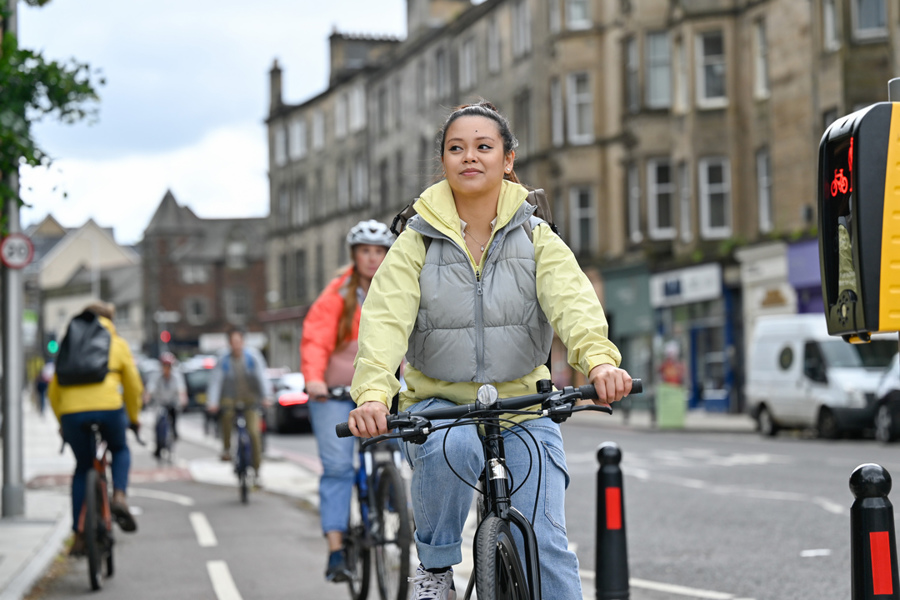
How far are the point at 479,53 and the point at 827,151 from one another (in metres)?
45.4

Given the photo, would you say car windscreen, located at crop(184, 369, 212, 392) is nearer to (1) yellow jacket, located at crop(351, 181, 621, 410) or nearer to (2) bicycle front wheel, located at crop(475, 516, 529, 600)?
(1) yellow jacket, located at crop(351, 181, 621, 410)

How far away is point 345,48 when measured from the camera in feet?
216

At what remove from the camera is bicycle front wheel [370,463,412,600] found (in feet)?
22.4

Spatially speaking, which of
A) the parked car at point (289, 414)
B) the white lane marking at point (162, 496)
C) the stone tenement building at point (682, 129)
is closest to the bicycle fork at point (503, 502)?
the white lane marking at point (162, 496)

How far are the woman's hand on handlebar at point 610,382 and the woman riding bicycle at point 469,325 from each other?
0.25 metres

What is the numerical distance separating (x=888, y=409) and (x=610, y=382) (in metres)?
18.0

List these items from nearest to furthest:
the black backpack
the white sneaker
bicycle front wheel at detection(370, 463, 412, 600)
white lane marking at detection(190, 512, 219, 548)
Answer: the white sneaker, bicycle front wheel at detection(370, 463, 412, 600), the black backpack, white lane marking at detection(190, 512, 219, 548)

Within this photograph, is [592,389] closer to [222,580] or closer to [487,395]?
[487,395]

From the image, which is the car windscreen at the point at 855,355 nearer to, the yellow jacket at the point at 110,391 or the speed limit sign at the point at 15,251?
the speed limit sign at the point at 15,251

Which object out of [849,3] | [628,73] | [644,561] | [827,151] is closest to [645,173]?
[628,73]

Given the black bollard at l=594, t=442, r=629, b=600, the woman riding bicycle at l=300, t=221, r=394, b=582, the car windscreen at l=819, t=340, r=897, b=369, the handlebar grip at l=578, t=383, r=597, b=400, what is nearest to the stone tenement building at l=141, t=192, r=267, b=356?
the car windscreen at l=819, t=340, r=897, b=369

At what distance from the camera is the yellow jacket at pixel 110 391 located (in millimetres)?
8734

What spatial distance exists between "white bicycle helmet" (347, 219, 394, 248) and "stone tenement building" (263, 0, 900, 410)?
23253 mm

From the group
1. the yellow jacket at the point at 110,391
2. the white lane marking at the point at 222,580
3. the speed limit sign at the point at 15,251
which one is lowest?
the white lane marking at the point at 222,580
